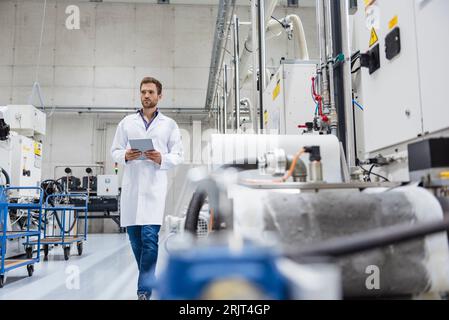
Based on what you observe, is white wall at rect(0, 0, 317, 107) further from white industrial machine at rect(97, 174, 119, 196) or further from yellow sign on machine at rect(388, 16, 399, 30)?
yellow sign on machine at rect(388, 16, 399, 30)

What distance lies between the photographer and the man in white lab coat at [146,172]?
Result: 1942mm

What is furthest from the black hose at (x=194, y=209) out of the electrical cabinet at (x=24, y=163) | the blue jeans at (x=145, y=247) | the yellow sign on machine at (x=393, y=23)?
the electrical cabinet at (x=24, y=163)

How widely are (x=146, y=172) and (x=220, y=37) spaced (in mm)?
2908

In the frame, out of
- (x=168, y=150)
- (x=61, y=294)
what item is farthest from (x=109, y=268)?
(x=168, y=150)

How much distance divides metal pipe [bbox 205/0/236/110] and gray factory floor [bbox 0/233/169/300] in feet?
7.94

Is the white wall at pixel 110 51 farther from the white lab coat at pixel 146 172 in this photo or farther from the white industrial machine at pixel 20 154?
the white lab coat at pixel 146 172

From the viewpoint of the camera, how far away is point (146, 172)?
2.02 metres

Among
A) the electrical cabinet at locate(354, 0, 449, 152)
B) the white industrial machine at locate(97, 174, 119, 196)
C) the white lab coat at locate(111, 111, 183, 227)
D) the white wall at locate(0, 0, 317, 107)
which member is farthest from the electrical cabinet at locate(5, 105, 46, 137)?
the electrical cabinet at locate(354, 0, 449, 152)

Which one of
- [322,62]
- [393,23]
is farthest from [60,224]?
[393,23]

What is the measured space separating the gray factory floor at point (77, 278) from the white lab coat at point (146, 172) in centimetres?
25

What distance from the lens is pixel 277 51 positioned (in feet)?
24.6

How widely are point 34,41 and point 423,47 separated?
782 cm

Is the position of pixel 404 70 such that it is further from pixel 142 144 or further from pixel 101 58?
pixel 101 58
